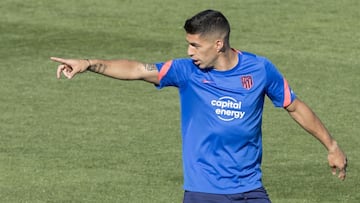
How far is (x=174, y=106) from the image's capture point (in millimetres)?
18172

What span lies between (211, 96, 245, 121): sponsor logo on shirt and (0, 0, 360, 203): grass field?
13.1ft

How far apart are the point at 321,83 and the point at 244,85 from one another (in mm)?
10004

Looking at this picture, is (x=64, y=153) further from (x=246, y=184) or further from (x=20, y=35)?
(x=20, y=35)

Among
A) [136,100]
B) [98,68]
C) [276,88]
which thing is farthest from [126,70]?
[136,100]

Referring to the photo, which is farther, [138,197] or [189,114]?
[138,197]

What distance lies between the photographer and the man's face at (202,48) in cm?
959

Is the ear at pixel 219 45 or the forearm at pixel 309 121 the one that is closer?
the ear at pixel 219 45

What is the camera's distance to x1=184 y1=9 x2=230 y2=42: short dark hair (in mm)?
9578

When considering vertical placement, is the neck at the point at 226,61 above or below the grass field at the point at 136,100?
above

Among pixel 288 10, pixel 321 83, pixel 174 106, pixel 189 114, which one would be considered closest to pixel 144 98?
pixel 174 106

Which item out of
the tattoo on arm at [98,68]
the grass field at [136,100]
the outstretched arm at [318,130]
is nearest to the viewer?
the tattoo on arm at [98,68]

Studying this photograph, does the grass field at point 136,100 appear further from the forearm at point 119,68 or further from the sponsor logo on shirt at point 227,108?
the sponsor logo on shirt at point 227,108

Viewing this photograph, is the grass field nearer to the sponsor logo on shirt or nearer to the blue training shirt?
the blue training shirt

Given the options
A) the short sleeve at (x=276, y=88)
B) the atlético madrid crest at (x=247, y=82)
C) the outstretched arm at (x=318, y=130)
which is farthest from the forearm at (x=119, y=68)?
the outstretched arm at (x=318, y=130)
